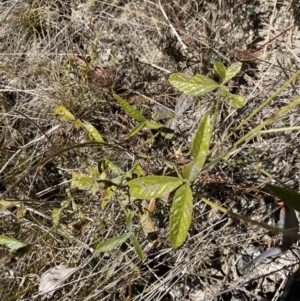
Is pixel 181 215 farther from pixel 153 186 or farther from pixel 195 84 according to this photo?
pixel 195 84

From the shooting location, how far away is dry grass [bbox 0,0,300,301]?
1.72 meters

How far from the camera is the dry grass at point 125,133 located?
172 centimetres

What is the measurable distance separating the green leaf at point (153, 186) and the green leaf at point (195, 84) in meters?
0.27

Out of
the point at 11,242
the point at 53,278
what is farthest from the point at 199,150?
the point at 53,278

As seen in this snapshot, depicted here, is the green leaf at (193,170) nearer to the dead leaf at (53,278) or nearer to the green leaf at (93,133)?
the green leaf at (93,133)

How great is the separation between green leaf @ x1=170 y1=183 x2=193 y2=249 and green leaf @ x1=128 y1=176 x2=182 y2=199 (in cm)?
3

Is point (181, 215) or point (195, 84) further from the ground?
point (195, 84)

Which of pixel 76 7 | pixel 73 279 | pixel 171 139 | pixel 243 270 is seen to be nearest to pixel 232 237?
pixel 243 270

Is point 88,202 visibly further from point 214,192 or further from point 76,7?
point 76,7

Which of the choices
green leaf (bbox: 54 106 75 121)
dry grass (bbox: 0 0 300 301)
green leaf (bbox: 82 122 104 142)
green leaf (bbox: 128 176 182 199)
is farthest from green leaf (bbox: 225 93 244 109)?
green leaf (bbox: 54 106 75 121)

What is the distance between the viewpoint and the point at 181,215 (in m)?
1.18

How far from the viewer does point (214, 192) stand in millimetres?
1756

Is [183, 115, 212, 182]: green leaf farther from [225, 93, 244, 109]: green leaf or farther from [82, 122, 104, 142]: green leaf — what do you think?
[82, 122, 104, 142]: green leaf

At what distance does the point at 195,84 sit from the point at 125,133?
23.9 inches
